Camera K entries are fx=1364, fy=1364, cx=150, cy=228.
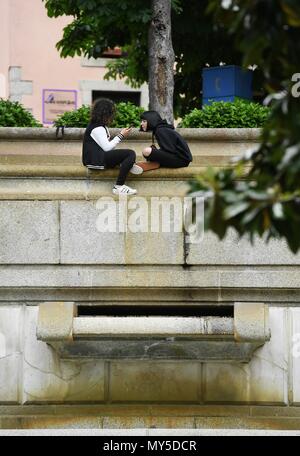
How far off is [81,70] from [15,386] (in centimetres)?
1783

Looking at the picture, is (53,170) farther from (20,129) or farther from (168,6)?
(168,6)

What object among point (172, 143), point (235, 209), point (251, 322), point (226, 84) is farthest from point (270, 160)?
point (226, 84)

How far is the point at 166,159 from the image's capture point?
37.2ft

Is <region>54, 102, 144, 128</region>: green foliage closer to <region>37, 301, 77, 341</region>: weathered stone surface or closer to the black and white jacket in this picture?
the black and white jacket

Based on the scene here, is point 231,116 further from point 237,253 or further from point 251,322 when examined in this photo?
point 251,322

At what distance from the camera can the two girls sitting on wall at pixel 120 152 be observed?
36.9ft

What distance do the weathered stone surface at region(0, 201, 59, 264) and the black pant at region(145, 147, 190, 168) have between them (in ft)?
3.02

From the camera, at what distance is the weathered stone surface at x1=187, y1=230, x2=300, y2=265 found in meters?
11.2

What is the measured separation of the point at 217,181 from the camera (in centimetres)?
602

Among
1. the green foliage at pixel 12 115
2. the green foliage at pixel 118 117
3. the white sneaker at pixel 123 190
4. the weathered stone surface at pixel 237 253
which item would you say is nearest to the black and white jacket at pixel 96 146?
the white sneaker at pixel 123 190

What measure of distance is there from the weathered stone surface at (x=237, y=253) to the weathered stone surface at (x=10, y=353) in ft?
5.03

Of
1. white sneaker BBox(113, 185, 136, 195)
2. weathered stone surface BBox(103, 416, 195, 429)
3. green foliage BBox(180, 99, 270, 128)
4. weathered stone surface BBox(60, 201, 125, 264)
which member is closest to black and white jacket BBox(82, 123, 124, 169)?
white sneaker BBox(113, 185, 136, 195)

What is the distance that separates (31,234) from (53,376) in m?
1.20
